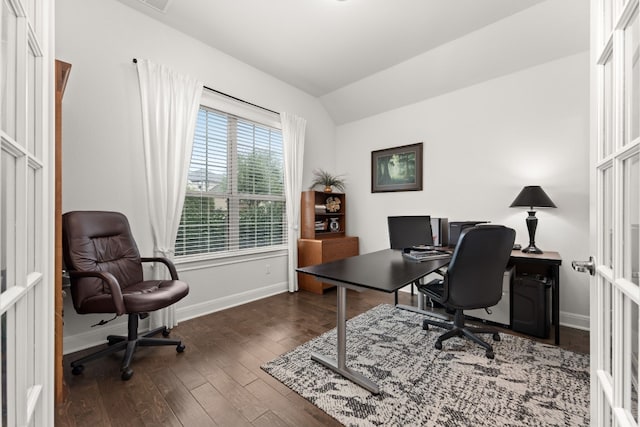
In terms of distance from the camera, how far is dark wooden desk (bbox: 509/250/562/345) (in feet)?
7.64

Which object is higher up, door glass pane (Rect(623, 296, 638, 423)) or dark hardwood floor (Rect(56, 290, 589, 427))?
door glass pane (Rect(623, 296, 638, 423))

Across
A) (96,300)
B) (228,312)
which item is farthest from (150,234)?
(228,312)

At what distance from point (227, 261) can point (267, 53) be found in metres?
2.52

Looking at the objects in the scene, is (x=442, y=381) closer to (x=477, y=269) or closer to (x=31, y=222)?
(x=477, y=269)

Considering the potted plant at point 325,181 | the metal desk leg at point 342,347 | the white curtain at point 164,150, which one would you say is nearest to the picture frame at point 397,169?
the potted plant at point 325,181

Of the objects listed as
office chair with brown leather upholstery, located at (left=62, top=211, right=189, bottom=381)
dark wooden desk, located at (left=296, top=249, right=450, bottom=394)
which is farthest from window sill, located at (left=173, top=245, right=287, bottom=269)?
dark wooden desk, located at (left=296, top=249, right=450, bottom=394)

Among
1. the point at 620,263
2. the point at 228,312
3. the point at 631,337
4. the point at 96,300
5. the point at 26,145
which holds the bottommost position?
the point at 228,312

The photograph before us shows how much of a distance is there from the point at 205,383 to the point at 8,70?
1.88m

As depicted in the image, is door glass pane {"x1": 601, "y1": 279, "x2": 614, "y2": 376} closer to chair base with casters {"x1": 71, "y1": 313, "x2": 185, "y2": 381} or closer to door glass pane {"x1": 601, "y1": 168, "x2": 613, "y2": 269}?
door glass pane {"x1": 601, "y1": 168, "x2": 613, "y2": 269}

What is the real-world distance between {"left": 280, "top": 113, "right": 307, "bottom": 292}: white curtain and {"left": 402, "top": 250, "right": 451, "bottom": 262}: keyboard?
5.89 ft

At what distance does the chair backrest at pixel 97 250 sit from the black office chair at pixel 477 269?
8.51 ft

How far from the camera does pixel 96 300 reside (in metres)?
1.89

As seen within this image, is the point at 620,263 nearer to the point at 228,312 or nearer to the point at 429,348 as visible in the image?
the point at 429,348

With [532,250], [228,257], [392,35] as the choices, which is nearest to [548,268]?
[532,250]
